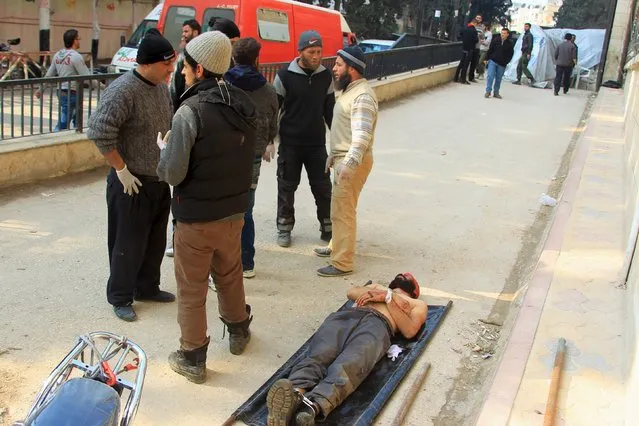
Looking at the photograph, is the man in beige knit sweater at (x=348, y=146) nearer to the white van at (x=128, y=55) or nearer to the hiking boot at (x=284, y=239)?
the hiking boot at (x=284, y=239)

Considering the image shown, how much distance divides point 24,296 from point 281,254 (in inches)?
81.9

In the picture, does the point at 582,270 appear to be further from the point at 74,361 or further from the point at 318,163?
the point at 74,361

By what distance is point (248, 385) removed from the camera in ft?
12.1

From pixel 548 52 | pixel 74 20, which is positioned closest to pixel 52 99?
pixel 74 20

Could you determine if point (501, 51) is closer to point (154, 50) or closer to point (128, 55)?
point (128, 55)

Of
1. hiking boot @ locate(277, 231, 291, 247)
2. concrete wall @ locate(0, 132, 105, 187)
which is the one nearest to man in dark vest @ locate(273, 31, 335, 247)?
hiking boot @ locate(277, 231, 291, 247)

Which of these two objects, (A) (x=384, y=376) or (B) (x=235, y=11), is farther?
(B) (x=235, y=11)

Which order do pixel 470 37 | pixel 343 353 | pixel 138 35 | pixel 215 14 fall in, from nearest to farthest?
1. pixel 343 353
2. pixel 215 14
3. pixel 138 35
4. pixel 470 37

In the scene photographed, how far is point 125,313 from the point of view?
14.0ft

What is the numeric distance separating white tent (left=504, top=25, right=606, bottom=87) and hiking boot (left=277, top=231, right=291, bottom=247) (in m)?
16.8

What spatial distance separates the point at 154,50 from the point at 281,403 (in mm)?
2175

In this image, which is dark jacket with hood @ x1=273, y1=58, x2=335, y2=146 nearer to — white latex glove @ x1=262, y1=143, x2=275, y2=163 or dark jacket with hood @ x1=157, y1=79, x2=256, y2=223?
white latex glove @ x1=262, y1=143, x2=275, y2=163

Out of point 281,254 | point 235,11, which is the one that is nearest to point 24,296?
point 281,254

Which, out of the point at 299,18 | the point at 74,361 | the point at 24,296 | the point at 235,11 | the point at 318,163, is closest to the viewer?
the point at 74,361
